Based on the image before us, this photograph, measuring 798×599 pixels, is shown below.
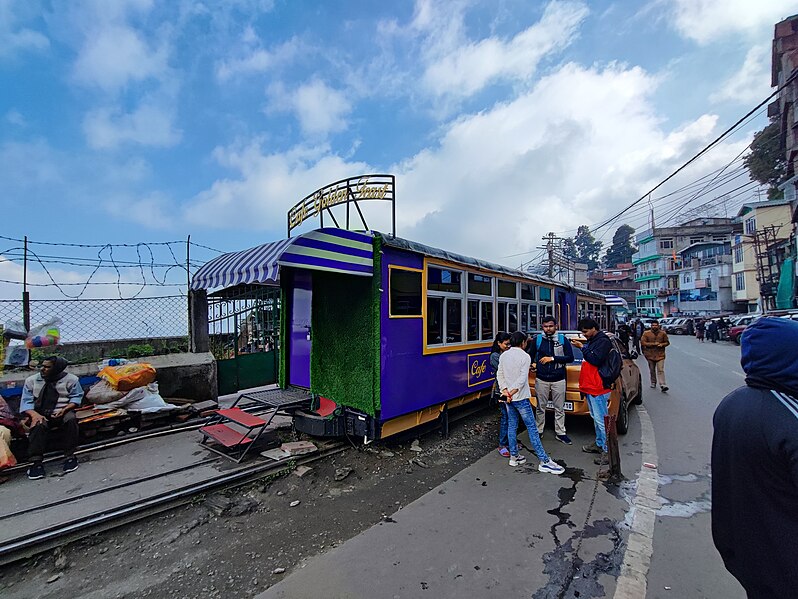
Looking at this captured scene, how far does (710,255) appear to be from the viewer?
45906 mm

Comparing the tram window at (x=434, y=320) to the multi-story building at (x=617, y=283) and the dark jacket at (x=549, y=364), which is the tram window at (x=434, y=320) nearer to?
the dark jacket at (x=549, y=364)

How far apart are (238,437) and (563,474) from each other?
4.04 m

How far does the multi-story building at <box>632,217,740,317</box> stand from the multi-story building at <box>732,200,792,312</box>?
12.3 metres

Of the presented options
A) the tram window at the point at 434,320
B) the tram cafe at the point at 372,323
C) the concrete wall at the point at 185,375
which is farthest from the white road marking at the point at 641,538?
the concrete wall at the point at 185,375

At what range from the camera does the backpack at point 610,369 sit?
195 inches

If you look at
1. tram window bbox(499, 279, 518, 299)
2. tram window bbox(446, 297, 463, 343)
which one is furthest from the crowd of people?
tram window bbox(499, 279, 518, 299)

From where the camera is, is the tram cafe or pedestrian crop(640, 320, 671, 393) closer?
the tram cafe

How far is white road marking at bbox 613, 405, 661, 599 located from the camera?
2.70m

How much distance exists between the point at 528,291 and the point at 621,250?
84369 millimetres

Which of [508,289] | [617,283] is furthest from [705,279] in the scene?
[508,289]

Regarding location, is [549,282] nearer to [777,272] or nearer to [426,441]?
[426,441]

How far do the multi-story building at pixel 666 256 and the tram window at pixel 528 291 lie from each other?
5141 centimetres

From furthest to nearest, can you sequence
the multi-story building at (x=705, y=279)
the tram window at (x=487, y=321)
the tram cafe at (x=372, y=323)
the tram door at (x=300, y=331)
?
the multi-story building at (x=705, y=279)
the tram window at (x=487, y=321)
the tram door at (x=300, y=331)
the tram cafe at (x=372, y=323)

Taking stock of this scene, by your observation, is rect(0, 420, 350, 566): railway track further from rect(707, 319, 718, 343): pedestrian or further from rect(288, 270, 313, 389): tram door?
rect(707, 319, 718, 343): pedestrian
